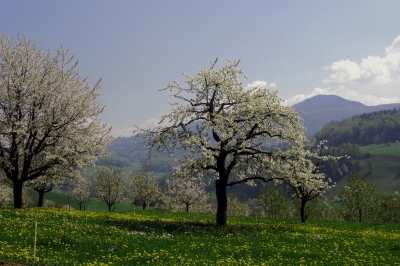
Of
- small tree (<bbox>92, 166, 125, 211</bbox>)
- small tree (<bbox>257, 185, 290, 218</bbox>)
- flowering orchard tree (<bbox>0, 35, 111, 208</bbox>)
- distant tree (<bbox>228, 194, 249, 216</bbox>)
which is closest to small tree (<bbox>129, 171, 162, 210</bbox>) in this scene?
small tree (<bbox>92, 166, 125, 211</bbox>)

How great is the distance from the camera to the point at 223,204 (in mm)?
25172

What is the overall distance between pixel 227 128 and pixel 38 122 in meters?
17.9

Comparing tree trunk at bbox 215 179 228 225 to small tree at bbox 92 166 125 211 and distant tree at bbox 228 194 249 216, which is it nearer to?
small tree at bbox 92 166 125 211

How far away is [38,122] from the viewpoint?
97.3 ft

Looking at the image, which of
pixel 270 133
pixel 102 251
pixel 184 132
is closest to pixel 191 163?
pixel 184 132

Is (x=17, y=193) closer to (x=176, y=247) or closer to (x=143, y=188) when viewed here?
(x=176, y=247)

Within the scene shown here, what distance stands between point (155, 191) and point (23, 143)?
162 feet

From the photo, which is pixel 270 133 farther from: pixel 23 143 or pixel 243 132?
pixel 23 143

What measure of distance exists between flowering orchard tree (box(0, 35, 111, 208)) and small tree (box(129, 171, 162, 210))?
44.9m

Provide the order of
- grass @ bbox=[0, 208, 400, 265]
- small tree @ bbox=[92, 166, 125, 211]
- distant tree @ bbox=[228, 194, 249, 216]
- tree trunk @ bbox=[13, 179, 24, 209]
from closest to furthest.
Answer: grass @ bbox=[0, 208, 400, 265] < tree trunk @ bbox=[13, 179, 24, 209] < small tree @ bbox=[92, 166, 125, 211] < distant tree @ bbox=[228, 194, 249, 216]

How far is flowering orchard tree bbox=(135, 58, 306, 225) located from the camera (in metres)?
23.8

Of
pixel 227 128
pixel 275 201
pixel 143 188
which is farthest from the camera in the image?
pixel 143 188

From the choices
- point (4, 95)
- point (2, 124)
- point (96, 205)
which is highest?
point (4, 95)

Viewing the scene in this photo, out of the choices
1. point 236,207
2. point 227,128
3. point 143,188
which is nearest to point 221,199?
point 227,128
